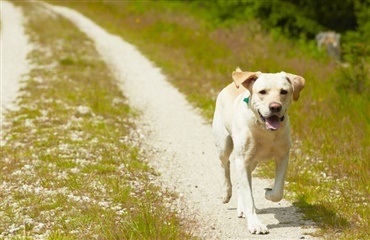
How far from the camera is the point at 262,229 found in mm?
6836

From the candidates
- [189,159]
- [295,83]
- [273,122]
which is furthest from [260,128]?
[189,159]

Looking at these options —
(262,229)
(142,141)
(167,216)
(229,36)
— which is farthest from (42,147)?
(229,36)

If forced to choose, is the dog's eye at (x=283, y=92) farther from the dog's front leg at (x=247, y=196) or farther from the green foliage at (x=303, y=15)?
the green foliage at (x=303, y=15)

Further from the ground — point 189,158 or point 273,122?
point 273,122

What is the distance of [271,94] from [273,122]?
326 mm

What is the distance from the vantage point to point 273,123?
6734mm

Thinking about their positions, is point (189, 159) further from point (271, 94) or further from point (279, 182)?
point (271, 94)

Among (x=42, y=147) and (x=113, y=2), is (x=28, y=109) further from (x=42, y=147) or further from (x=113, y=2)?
(x=113, y=2)

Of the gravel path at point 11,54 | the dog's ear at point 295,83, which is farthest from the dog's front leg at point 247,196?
the gravel path at point 11,54

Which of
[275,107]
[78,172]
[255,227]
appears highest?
[275,107]

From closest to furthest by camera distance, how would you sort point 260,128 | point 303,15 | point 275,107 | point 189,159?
point 275,107
point 260,128
point 189,159
point 303,15

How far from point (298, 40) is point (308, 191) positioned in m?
17.3

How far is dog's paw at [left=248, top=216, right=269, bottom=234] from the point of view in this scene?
6.84 metres

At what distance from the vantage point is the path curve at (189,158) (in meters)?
7.33
